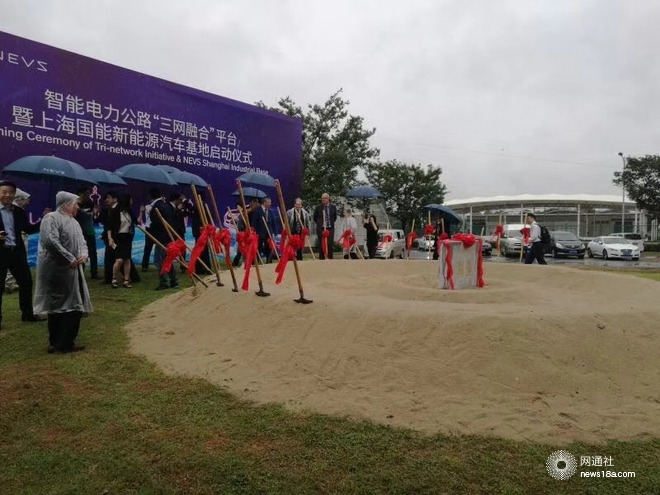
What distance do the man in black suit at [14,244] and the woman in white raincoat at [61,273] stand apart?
43.9 inches

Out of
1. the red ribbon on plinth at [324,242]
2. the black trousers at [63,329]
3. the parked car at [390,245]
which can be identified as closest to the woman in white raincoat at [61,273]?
the black trousers at [63,329]

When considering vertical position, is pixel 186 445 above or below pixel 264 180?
below

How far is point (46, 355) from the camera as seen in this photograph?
→ 4551 millimetres

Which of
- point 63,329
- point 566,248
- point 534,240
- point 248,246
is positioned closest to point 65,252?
point 63,329

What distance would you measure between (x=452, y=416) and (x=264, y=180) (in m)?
9.47

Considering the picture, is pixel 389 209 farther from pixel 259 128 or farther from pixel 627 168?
pixel 259 128

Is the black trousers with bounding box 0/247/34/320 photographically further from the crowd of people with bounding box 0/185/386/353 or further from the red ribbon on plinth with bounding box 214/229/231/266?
the red ribbon on plinth with bounding box 214/229/231/266

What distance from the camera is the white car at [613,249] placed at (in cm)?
2039

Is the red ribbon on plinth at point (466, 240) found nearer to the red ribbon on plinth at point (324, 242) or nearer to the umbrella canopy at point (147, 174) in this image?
the red ribbon on plinth at point (324, 242)

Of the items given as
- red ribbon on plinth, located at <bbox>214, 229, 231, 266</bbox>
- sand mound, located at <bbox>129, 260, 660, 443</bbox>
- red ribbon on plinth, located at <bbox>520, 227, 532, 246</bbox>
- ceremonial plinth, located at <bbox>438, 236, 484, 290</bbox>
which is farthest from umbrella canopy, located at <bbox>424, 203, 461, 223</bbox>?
sand mound, located at <bbox>129, 260, 660, 443</bbox>

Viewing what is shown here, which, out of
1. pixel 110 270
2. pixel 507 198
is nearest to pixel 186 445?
pixel 110 270

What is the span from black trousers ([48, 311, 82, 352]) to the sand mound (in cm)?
62

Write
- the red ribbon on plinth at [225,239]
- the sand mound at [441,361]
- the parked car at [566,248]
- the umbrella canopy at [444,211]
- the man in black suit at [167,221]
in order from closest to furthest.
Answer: the sand mound at [441,361] → the red ribbon on plinth at [225,239] → the man in black suit at [167,221] → the umbrella canopy at [444,211] → the parked car at [566,248]

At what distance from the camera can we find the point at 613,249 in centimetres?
2061
